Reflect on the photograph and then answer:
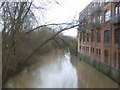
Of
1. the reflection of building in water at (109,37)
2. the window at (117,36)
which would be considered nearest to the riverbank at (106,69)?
the reflection of building in water at (109,37)

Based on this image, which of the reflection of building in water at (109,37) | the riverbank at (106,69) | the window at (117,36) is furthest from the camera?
the window at (117,36)

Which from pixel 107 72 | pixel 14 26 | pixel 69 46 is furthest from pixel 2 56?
pixel 107 72

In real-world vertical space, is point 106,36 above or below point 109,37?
above

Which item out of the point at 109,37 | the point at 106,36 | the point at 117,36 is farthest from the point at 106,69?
the point at 106,36

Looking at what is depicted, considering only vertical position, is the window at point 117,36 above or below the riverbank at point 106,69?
above

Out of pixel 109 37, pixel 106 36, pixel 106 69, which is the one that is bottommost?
pixel 106 69

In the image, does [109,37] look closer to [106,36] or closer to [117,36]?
[106,36]

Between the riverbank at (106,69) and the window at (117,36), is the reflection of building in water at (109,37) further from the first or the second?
the riverbank at (106,69)

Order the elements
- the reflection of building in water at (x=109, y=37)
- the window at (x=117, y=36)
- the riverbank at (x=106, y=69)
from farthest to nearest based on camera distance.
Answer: the window at (x=117, y=36) → the reflection of building in water at (x=109, y=37) → the riverbank at (x=106, y=69)

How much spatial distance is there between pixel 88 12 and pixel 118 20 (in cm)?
580

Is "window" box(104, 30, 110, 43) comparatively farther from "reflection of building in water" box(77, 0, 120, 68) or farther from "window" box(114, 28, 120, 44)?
"window" box(114, 28, 120, 44)

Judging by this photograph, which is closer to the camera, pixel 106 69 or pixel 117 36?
pixel 106 69

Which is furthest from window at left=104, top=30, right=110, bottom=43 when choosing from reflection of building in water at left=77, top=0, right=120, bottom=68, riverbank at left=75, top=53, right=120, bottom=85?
riverbank at left=75, top=53, right=120, bottom=85

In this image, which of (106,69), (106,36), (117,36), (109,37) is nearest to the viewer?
(106,69)
